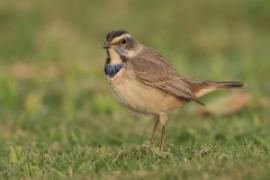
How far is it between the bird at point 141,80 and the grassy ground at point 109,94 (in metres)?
0.45

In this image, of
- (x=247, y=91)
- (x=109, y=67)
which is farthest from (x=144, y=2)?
(x=109, y=67)

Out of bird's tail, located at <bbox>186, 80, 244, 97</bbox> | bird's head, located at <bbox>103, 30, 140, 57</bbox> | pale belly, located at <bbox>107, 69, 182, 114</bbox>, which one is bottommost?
pale belly, located at <bbox>107, 69, 182, 114</bbox>

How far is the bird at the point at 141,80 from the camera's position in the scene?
7504mm

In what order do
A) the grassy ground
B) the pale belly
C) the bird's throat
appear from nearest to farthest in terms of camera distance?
the grassy ground
the pale belly
the bird's throat

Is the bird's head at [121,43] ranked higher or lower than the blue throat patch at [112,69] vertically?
higher

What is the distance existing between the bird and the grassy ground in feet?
1.47

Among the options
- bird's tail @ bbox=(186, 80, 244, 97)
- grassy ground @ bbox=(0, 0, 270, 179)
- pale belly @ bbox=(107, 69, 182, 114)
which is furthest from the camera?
→ bird's tail @ bbox=(186, 80, 244, 97)

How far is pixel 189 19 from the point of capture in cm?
1719

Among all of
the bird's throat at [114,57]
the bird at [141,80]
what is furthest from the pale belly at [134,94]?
the bird's throat at [114,57]

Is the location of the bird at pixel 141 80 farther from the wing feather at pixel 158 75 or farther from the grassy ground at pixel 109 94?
the grassy ground at pixel 109 94

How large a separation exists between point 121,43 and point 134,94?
63 centimetres

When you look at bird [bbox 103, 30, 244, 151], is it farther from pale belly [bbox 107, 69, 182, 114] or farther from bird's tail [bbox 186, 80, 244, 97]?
bird's tail [bbox 186, 80, 244, 97]

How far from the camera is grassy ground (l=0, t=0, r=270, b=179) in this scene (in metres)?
6.52

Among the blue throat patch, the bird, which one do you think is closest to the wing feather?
the bird
